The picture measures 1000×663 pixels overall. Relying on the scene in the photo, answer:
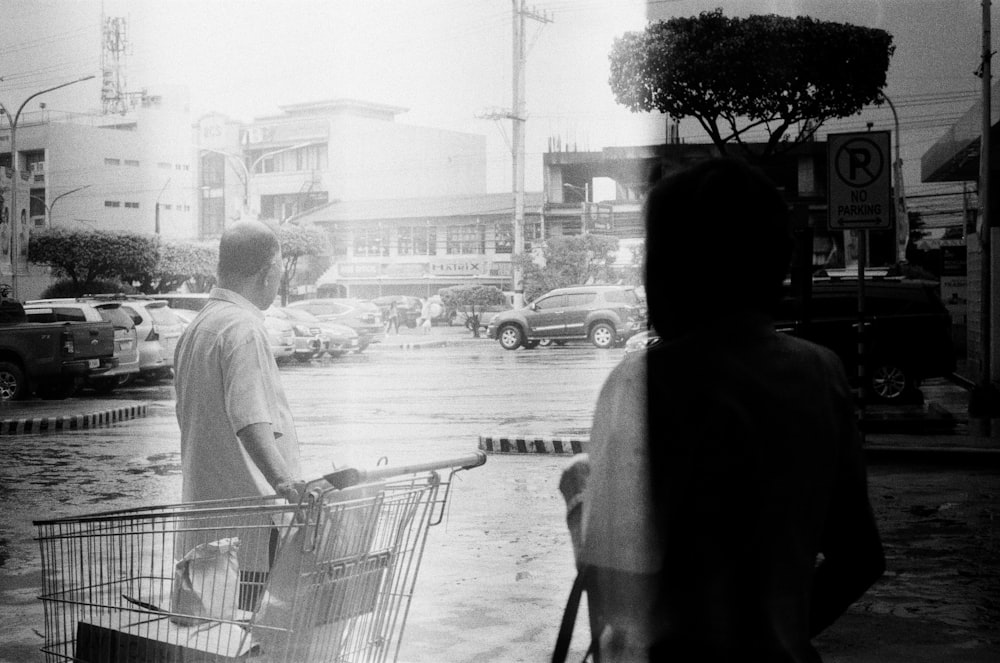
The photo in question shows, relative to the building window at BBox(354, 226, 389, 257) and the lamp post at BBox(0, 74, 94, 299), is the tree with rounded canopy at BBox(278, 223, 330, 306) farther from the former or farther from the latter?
the lamp post at BBox(0, 74, 94, 299)

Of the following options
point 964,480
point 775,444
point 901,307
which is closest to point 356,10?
point 901,307

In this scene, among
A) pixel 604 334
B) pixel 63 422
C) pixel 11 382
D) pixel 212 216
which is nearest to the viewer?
pixel 63 422

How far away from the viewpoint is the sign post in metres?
11.8

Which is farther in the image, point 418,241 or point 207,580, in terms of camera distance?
point 418,241

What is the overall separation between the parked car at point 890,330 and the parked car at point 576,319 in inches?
495

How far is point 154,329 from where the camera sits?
22.3m

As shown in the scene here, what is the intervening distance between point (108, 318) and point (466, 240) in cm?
2587

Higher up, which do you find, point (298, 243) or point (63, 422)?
point (298, 243)

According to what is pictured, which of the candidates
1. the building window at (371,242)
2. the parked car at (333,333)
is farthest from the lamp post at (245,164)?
the parked car at (333,333)

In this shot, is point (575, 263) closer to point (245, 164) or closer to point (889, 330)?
point (245, 164)

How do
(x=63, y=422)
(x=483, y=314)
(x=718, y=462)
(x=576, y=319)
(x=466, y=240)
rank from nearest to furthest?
(x=718, y=462), (x=63, y=422), (x=576, y=319), (x=483, y=314), (x=466, y=240)

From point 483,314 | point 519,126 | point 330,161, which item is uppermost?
point 330,161

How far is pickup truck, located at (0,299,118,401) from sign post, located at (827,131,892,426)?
12110 mm

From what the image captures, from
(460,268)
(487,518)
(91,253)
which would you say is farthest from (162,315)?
(460,268)
